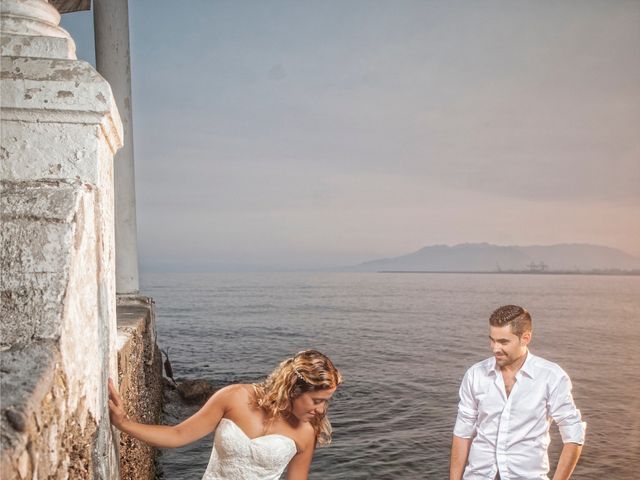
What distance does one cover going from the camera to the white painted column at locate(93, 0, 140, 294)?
9008 millimetres

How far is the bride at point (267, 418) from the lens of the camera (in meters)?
3.25

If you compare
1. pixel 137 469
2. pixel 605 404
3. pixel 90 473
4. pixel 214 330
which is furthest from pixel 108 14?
pixel 214 330

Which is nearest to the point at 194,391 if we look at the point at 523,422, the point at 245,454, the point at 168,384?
the point at 168,384

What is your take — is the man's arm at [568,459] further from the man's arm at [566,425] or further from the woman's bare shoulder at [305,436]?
the woman's bare shoulder at [305,436]

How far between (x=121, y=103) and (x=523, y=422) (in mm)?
7561

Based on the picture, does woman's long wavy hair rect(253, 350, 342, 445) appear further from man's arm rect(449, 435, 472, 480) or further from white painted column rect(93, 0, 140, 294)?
white painted column rect(93, 0, 140, 294)

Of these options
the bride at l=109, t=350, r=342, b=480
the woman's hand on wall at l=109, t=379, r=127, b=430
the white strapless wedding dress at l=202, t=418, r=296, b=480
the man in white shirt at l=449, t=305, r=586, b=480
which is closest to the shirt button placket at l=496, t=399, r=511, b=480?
the man in white shirt at l=449, t=305, r=586, b=480

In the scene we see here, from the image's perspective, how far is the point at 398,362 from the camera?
24.3m

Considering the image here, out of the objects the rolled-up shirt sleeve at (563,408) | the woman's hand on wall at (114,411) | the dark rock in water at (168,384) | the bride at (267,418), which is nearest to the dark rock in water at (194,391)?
the dark rock in water at (168,384)

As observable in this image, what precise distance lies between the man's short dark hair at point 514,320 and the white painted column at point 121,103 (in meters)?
6.91

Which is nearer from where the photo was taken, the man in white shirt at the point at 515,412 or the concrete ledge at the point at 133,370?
the man in white shirt at the point at 515,412

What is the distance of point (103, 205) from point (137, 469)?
12.6ft

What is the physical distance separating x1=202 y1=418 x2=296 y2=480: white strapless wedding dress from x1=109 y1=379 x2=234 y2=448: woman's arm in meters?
0.10

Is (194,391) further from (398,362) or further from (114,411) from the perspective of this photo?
(114,411)
